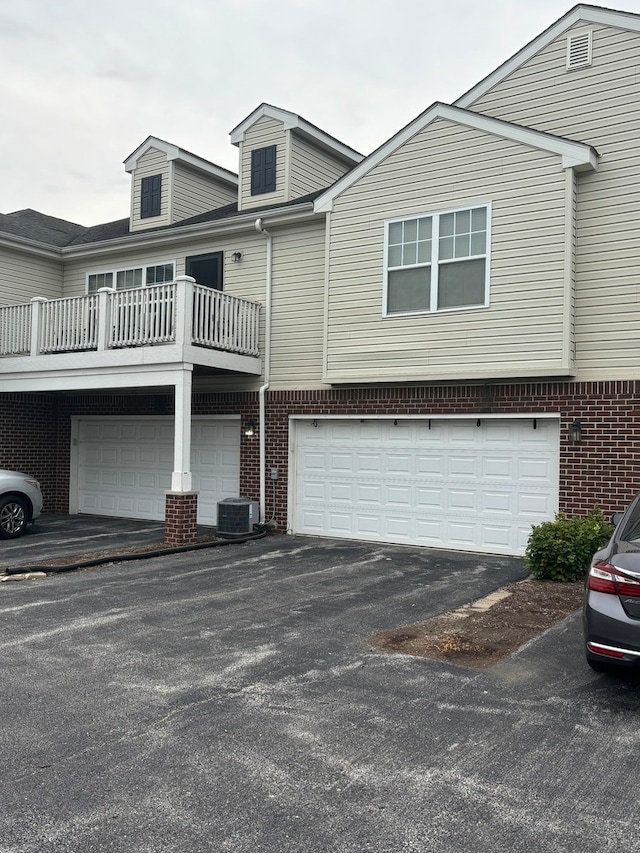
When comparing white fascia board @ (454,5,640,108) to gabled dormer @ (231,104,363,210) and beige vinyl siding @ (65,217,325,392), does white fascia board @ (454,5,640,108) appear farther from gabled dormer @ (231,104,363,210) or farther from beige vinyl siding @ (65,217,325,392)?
gabled dormer @ (231,104,363,210)

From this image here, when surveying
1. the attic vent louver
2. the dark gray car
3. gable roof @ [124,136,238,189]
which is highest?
gable roof @ [124,136,238,189]

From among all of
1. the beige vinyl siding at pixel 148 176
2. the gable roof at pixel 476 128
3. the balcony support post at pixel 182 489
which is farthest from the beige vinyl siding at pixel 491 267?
the beige vinyl siding at pixel 148 176

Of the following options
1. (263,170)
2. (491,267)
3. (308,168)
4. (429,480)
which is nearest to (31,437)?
(263,170)

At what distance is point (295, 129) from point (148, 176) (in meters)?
4.00

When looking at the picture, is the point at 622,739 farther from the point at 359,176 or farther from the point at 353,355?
the point at 359,176

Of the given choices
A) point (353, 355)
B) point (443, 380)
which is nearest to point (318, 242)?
point (353, 355)

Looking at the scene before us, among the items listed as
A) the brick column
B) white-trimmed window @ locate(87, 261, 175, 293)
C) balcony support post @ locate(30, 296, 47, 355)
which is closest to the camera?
the brick column

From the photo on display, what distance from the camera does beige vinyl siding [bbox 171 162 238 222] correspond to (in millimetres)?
16281

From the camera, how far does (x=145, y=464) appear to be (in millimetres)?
15398

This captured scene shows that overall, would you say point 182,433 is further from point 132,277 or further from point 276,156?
point 276,156

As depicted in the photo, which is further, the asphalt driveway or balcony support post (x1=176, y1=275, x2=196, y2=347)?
balcony support post (x1=176, y1=275, x2=196, y2=347)

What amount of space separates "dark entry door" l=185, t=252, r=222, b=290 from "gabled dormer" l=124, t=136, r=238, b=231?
84.7 inches

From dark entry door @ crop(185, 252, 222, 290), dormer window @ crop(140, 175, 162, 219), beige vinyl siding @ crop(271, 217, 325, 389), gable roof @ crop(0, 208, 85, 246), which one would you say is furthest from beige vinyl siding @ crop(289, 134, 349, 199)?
gable roof @ crop(0, 208, 85, 246)

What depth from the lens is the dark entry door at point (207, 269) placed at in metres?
14.3
